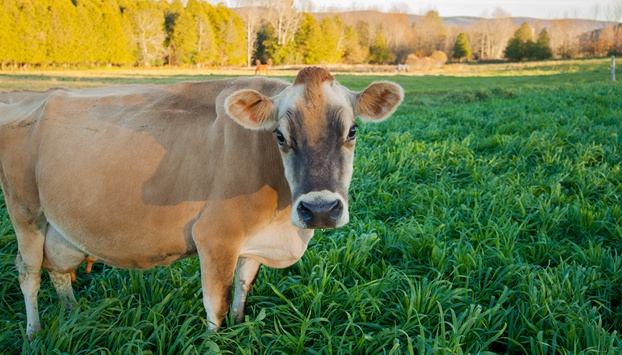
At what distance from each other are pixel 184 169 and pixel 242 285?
94 cm

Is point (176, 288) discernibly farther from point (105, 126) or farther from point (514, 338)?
point (514, 338)

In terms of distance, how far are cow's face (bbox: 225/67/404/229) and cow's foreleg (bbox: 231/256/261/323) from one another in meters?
0.90

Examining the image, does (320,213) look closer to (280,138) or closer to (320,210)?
(320,210)

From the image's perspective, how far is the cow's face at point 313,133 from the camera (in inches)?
91.4

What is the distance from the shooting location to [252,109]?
2666 mm

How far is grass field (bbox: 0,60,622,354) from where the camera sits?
274 centimetres

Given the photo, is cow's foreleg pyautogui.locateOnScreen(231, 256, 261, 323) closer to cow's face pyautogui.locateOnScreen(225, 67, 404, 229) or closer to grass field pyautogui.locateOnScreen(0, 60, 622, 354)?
grass field pyautogui.locateOnScreen(0, 60, 622, 354)

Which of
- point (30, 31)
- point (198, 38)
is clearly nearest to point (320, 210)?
point (30, 31)

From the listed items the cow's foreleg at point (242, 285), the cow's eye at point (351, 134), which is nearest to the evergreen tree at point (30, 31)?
the cow's foreleg at point (242, 285)

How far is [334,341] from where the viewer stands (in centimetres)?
281

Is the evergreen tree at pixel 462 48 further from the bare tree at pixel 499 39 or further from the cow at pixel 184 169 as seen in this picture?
the cow at pixel 184 169

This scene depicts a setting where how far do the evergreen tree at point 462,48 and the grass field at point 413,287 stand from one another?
84618 mm

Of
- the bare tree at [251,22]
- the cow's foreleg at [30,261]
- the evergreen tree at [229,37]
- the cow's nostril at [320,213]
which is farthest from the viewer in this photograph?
the bare tree at [251,22]

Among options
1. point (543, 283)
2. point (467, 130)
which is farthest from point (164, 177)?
point (467, 130)
